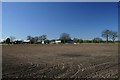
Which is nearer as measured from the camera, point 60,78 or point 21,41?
point 60,78

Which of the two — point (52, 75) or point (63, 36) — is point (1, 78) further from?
point (63, 36)

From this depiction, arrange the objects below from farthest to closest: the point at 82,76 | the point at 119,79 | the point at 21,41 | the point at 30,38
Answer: the point at 30,38
the point at 21,41
the point at 82,76
the point at 119,79

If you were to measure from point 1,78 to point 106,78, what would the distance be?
4.77m

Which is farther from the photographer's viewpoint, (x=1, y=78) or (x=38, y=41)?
(x=38, y=41)

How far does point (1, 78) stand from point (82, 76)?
3752 millimetres

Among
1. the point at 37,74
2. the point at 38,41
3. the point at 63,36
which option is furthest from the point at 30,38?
the point at 37,74

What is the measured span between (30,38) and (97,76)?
2968 inches

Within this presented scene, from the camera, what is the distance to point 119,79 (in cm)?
852

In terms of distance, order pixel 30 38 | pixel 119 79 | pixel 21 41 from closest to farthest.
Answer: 1. pixel 119 79
2. pixel 21 41
3. pixel 30 38

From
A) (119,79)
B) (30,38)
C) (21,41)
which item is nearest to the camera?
(119,79)

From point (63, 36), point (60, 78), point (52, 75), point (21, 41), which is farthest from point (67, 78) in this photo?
point (63, 36)

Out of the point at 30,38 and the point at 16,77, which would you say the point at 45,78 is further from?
the point at 30,38

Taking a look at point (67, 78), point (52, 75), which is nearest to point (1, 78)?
point (52, 75)

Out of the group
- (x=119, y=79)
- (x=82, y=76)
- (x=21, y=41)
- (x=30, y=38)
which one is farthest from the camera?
(x=30, y=38)
